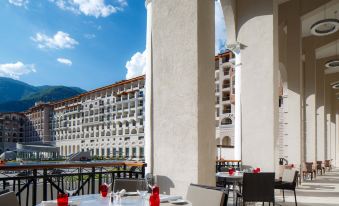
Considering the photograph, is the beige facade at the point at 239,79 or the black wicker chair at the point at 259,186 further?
the black wicker chair at the point at 259,186

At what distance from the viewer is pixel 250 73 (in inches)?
329

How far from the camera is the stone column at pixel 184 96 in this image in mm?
4430

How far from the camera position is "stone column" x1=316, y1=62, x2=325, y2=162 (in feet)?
57.1

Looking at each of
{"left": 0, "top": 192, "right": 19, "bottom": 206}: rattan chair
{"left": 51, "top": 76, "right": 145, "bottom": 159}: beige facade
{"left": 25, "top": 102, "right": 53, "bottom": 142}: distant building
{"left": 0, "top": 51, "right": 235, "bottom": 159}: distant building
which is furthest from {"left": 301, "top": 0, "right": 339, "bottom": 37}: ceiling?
{"left": 25, "top": 102, "right": 53, "bottom": 142}: distant building

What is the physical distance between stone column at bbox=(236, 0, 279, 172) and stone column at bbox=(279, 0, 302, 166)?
4.76m

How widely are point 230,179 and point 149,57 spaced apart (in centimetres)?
296

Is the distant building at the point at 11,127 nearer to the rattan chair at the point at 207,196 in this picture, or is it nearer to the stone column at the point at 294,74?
the stone column at the point at 294,74

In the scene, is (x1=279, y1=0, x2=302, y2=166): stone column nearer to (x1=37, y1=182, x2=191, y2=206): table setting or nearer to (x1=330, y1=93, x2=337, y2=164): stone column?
(x1=37, y1=182, x2=191, y2=206): table setting

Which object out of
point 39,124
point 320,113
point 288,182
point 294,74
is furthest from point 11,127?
point 288,182

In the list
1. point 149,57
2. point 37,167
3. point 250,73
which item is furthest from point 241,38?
point 37,167

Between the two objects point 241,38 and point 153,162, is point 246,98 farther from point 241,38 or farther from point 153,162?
point 153,162

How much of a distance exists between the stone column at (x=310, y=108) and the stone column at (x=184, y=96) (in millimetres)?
11776

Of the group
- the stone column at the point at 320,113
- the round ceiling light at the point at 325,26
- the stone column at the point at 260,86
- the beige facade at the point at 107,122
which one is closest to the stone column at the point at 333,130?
the stone column at the point at 320,113

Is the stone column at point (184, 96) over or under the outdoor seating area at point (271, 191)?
over
